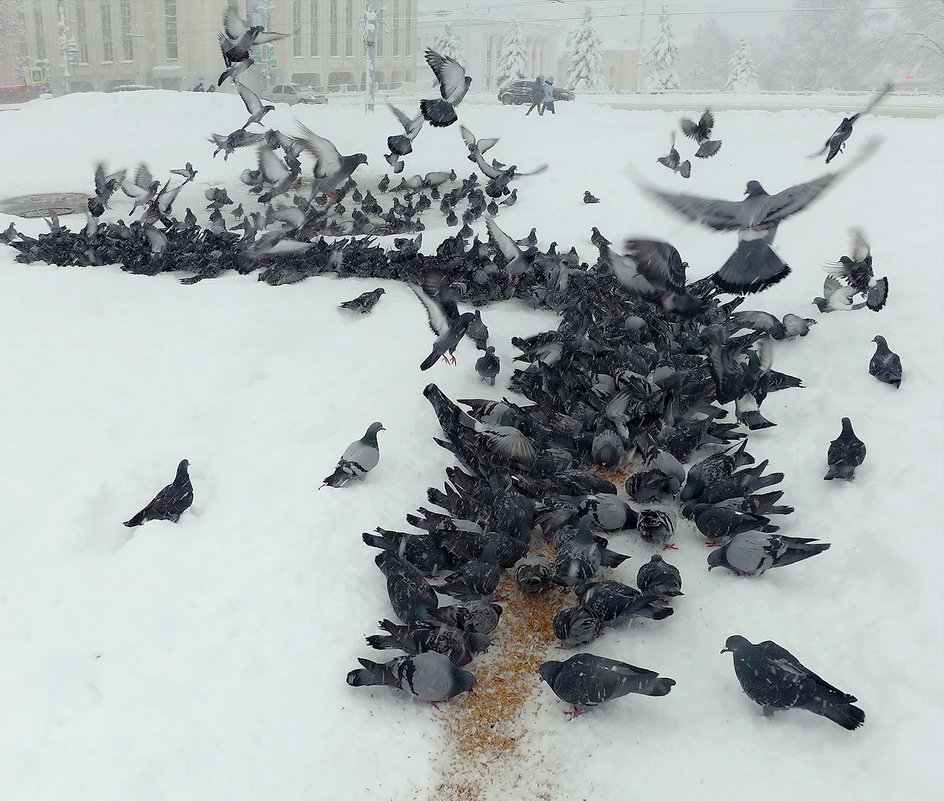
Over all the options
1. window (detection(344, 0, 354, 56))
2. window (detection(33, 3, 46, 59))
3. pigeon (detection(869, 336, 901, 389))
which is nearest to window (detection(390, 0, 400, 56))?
window (detection(344, 0, 354, 56))

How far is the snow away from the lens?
9.52 ft

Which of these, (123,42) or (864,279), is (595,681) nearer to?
(864,279)

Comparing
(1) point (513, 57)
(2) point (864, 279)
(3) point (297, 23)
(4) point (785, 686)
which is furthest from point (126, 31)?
(4) point (785, 686)

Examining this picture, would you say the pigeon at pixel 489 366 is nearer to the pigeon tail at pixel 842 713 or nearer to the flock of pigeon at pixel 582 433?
the flock of pigeon at pixel 582 433

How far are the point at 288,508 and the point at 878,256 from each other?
6329mm

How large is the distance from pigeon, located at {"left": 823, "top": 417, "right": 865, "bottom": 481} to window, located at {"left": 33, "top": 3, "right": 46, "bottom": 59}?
136 ft

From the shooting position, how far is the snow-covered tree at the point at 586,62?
3909 centimetres

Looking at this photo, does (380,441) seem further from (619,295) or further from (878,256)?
(878,256)

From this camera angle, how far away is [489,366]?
596 cm

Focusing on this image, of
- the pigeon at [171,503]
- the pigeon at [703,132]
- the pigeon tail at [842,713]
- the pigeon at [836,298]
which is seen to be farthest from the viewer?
the pigeon at [703,132]

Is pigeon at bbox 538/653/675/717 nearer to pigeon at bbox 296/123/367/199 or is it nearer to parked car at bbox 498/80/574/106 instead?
pigeon at bbox 296/123/367/199

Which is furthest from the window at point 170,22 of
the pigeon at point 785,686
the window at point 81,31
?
the pigeon at point 785,686

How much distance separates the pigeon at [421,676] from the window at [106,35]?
40.1 m

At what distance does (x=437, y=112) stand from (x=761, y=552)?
521 centimetres
